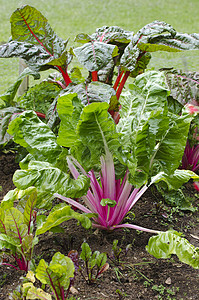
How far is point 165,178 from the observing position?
68.7 inches

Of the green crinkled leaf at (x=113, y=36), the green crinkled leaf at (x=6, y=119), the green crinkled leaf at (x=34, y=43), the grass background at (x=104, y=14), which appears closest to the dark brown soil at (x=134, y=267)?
the green crinkled leaf at (x=6, y=119)

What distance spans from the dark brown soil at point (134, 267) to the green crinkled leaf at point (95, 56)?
857mm

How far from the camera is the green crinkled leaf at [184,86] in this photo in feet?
7.24

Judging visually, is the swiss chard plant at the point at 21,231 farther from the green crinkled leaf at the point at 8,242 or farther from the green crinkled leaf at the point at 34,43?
the green crinkled leaf at the point at 34,43

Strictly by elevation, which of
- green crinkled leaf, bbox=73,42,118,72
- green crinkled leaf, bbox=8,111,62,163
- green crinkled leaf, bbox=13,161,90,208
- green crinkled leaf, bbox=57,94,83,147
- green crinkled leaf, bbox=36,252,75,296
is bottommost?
green crinkled leaf, bbox=36,252,75,296

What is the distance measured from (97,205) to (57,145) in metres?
0.37

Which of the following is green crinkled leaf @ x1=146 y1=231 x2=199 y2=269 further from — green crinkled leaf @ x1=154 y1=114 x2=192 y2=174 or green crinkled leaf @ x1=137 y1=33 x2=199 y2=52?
green crinkled leaf @ x1=137 y1=33 x2=199 y2=52

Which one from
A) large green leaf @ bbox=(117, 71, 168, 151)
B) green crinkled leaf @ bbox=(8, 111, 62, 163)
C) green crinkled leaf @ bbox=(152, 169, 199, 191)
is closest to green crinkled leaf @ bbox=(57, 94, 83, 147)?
green crinkled leaf @ bbox=(8, 111, 62, 163)

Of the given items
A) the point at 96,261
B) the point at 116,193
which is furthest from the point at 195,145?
the point at 96,261

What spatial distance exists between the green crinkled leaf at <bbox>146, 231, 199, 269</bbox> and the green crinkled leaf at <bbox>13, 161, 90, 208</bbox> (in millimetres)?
390

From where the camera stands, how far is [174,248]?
4.73 ft

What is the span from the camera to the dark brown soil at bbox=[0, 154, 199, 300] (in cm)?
147

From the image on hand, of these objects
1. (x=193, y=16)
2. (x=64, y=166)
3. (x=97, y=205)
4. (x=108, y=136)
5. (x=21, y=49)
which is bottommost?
(x=97, y=205)

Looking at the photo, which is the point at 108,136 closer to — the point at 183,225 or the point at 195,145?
the point at 183,225
